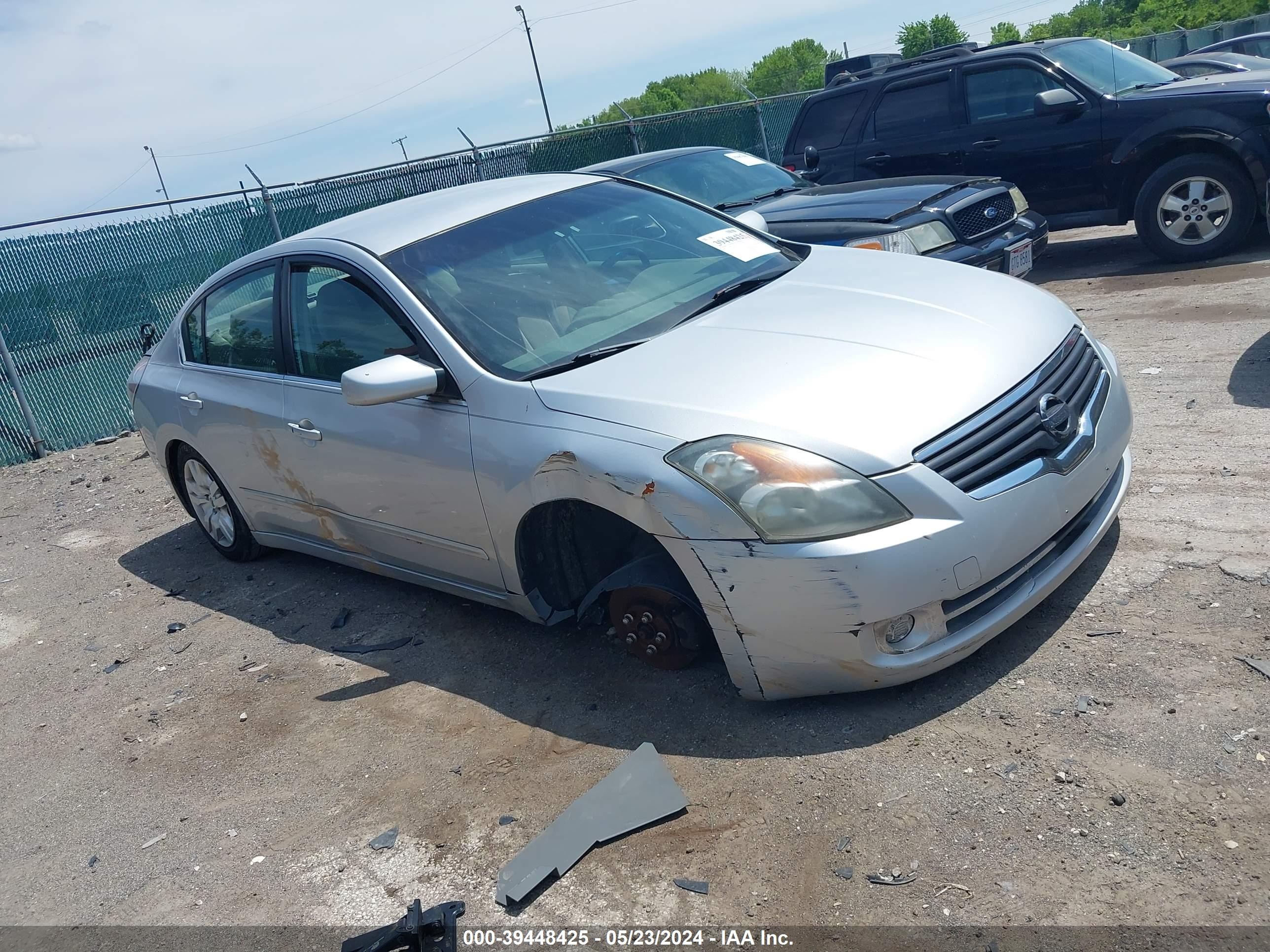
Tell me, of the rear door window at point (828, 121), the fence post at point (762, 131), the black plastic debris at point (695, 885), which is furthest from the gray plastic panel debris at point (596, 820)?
the fence post at point (762, 131)

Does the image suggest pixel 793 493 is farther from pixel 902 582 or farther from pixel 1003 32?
pixel 1003 32

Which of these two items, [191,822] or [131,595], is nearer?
[191,822]

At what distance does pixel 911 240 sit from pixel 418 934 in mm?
5563

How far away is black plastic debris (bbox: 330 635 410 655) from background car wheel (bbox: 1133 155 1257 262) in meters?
7.16

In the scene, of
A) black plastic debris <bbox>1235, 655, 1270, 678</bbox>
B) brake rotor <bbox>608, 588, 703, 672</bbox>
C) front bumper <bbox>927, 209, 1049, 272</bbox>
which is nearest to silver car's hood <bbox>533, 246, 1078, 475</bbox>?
brake rotor <bbox>608, 588, 703, 672</bbox>

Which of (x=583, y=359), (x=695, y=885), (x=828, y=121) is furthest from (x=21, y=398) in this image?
(x=695, y=885)

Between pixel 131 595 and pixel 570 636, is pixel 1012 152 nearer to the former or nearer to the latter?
pixel 570 636

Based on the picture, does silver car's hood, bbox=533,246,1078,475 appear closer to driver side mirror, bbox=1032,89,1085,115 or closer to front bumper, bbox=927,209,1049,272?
front bumper, bbox=927,209,1049,272

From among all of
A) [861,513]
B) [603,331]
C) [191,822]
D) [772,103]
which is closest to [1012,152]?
[603,331]

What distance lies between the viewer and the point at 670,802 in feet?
10.1

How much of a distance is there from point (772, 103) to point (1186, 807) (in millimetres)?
19264

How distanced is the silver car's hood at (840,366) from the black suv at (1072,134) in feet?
17.3

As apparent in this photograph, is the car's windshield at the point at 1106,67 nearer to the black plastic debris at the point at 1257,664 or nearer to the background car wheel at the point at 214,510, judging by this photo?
the black plastic debris at the point at 1257,664

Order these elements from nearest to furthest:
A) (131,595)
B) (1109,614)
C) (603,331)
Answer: (1109,614) → (603,331) → (131,595)
